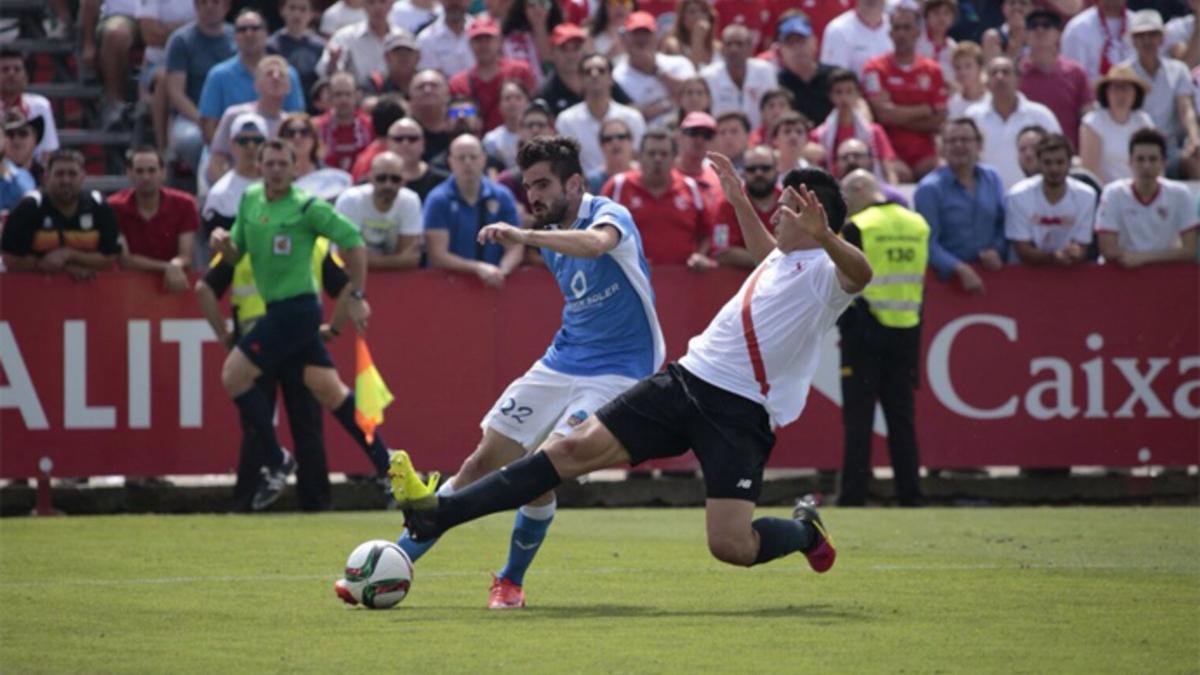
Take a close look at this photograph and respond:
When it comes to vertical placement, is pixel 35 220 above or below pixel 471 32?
below

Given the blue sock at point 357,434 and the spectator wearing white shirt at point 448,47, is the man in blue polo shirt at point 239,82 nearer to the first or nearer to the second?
the spectator wearing white shirt at point 448,47

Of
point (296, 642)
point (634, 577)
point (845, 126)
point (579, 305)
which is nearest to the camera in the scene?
point (296, 642)

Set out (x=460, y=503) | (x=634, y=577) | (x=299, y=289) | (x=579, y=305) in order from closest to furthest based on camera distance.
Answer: (x=460, y=503) → (x=579, y=305) → (x=634, y=577) → (x=299, y=289)

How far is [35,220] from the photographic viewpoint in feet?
56.0

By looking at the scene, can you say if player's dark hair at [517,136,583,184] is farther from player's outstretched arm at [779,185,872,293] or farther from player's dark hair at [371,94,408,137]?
player's dark hair at [371,94,408,137]

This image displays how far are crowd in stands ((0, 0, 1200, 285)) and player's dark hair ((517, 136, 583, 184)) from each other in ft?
22.4

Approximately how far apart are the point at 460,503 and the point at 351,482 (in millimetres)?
7989

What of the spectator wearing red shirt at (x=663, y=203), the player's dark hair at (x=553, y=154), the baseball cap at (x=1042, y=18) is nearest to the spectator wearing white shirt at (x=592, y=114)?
the spectator wearing red shirt at (x=663, y=203)

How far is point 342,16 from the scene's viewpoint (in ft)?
70.5

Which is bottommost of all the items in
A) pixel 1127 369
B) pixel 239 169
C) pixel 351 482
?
pixel 351 482

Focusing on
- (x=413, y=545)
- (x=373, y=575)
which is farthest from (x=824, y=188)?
(x=373, y=575)

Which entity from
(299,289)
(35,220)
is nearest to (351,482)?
(299,289)

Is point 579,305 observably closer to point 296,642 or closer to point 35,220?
point 296,642

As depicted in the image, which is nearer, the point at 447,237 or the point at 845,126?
the point at 447,237
